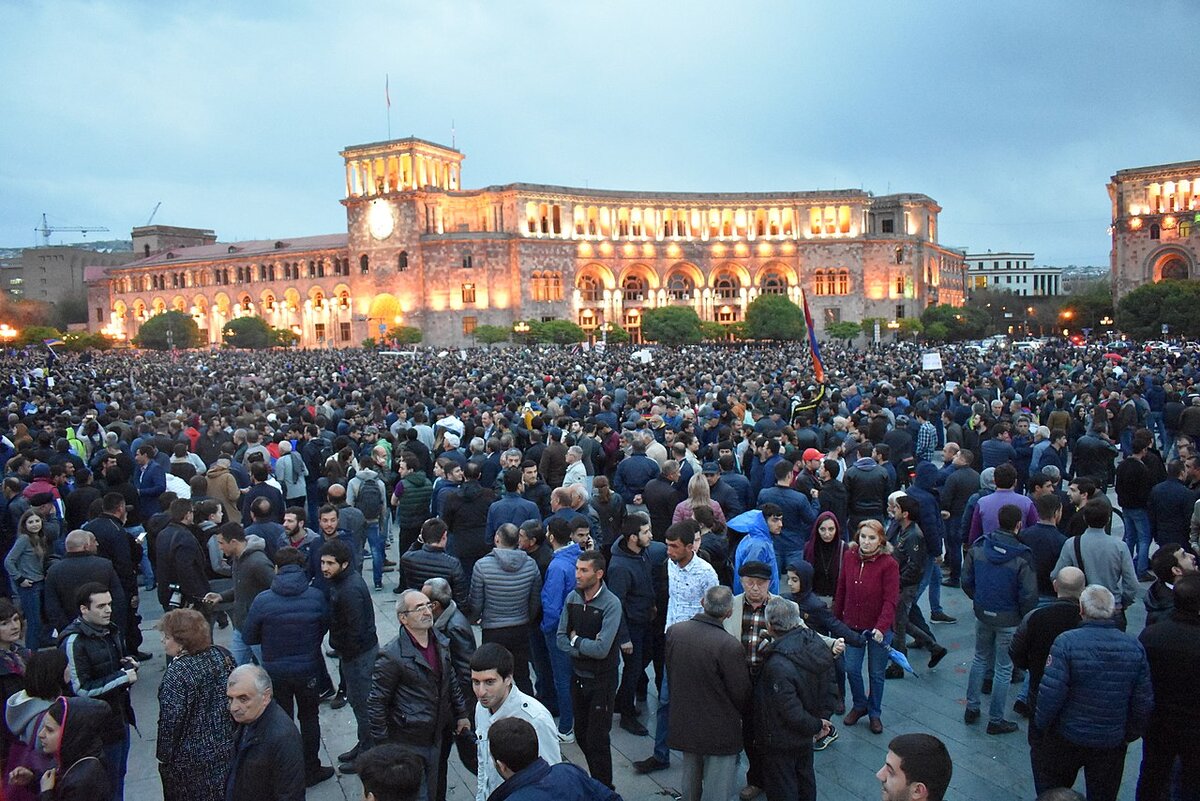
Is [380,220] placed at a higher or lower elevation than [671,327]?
higher

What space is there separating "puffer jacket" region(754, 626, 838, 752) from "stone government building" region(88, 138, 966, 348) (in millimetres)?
58654

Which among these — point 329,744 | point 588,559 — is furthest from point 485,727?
point 329,744

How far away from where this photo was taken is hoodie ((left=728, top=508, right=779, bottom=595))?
20.1 feet

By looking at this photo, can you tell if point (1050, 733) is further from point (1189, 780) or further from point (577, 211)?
point (577, 211)

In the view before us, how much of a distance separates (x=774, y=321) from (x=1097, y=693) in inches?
2077

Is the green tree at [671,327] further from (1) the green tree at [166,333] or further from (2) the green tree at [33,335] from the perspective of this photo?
(2) the green tree at [33,335]

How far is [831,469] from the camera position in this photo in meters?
8.20

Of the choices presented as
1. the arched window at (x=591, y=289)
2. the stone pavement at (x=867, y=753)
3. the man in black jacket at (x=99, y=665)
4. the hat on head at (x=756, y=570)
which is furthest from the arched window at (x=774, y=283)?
the man in black jacket at (x=99, y=665)

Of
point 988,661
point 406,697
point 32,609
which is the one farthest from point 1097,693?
point 32,609

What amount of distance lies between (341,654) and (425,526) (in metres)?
1.09

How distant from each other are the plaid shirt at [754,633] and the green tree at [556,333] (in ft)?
163

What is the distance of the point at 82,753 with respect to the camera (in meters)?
4.06

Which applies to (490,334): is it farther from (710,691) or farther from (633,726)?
(710,691)

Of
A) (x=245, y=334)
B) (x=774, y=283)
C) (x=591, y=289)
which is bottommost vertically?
(x=245, y=334)
